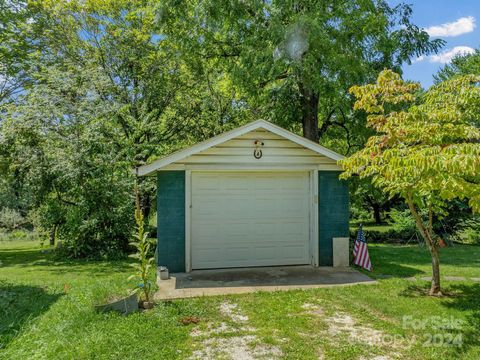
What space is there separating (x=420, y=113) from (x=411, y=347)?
3.42m

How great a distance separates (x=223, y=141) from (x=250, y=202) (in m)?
1.54

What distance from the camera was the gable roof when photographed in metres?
7.35

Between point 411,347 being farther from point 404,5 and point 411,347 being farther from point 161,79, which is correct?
point 161,79

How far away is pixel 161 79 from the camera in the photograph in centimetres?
1560

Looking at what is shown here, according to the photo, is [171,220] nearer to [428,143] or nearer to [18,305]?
[18,305]

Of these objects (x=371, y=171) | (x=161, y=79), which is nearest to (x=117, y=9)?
(x=161, y=79)

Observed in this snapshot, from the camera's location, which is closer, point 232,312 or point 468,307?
point 232,312

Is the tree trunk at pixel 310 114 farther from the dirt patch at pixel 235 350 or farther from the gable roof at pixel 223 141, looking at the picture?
the dirt patch at pixel 235 350

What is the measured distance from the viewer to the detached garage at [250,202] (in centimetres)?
761

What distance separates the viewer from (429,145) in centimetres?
545

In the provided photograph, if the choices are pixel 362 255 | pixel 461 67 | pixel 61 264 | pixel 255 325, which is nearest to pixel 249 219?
pixel 362 255

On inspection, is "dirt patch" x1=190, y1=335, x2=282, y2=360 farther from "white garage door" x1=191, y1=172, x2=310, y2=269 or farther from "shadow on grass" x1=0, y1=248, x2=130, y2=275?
"shadow on grass" x1=0, y1=248, x2=130, y2=275

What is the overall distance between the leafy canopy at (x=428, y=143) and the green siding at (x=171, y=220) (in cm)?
349

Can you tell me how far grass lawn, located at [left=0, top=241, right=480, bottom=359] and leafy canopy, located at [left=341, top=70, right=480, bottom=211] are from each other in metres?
1.71
